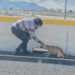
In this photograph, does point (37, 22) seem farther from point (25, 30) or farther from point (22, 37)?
point (22, 37)

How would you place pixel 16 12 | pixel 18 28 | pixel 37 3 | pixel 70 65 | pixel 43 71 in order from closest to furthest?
pixel 43 71 < pixel 70 65 < pixel 18 28 < pixel 37 3 < pixel 16 12

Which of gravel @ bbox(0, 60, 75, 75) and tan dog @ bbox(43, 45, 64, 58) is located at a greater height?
gravel @ bbox(0, 60, 75, 75)

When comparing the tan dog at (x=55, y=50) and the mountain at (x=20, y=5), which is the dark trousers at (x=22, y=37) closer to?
the tan dog at (x=55, y=50)

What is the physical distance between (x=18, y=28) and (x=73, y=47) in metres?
2.13

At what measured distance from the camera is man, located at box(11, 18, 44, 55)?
487 inches

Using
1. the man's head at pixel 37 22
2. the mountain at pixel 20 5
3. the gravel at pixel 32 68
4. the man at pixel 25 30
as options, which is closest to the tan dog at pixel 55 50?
the man at pixel 25 30

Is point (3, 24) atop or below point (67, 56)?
atop

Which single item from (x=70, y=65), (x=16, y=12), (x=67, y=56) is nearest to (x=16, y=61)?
(x=70, y=65)

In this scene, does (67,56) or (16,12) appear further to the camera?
(16,12)

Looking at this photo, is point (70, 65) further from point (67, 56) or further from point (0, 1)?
point (0, 1)

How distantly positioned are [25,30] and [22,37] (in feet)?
0.97

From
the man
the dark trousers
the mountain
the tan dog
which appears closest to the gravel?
the tan dog

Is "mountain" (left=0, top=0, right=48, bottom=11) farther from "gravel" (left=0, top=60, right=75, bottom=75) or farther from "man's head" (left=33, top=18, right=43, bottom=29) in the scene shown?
"gravel" (left=0, top=60, right=75, bottom=75)

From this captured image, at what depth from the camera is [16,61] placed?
11.1 metres
